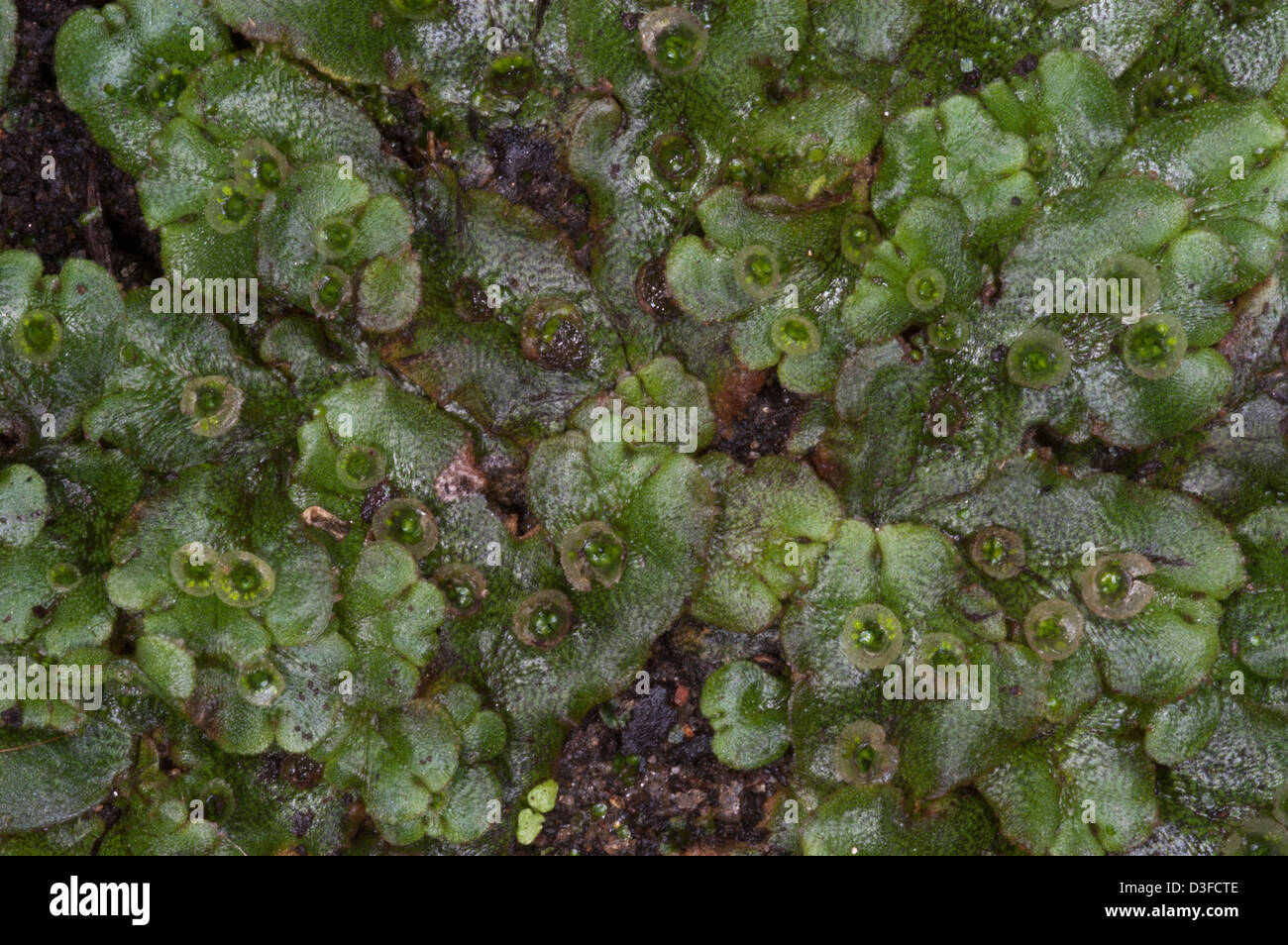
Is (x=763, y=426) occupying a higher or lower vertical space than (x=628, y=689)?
higher

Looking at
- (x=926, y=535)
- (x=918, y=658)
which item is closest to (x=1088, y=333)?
(x=926, y=535)

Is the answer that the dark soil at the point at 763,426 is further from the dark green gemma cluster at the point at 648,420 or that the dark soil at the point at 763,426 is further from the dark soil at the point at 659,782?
the dark soil at the point at 659,782

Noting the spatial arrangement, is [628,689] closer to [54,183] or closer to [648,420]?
[648,420]

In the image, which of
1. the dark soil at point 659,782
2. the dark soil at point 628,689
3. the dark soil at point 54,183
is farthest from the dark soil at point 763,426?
the dark soil at point 54,183

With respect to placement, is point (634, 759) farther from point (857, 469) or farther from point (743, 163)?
point (743, 163)

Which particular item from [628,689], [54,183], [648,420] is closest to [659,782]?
[628,689]

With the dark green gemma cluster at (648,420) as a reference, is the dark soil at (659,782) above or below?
below

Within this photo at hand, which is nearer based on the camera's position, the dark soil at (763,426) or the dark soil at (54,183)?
the dark soil at (54,183)
